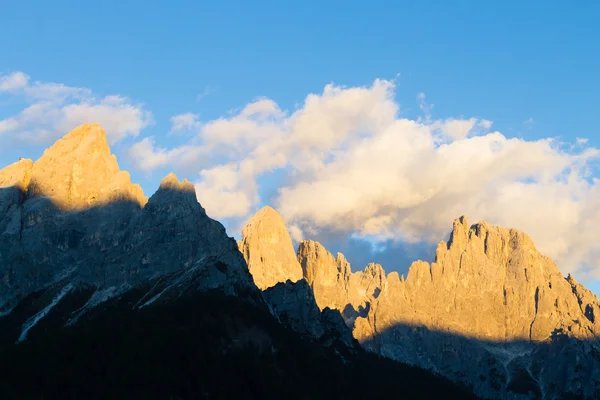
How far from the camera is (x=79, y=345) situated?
187 metres

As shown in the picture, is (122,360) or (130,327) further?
(130,327)

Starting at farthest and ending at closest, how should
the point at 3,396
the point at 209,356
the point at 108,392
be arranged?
the point at 209,356
the point at 108,392
the point at 3,396

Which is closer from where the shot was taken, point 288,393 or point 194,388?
point 194,388

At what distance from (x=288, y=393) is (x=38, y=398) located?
61.9 meters

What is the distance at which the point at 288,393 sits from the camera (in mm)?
198000

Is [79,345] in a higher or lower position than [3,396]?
higher

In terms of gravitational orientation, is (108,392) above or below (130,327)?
below

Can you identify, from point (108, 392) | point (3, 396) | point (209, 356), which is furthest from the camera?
point (209, 356)

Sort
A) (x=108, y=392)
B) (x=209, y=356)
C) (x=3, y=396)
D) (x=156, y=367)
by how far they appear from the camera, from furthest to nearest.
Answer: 1. (x=209, y=356)
2. (x=156, y=367)
3. (x=108, y=392)
4. (x=3, y=396)

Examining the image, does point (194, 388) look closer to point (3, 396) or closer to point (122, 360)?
point (122, 360)

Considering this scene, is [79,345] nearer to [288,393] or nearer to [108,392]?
[108,392]

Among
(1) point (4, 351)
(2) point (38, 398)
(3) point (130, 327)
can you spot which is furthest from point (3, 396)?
(3) point (130, 327)

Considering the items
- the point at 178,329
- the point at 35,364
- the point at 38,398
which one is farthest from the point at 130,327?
the point at 38,398

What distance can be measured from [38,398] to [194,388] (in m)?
33.4
